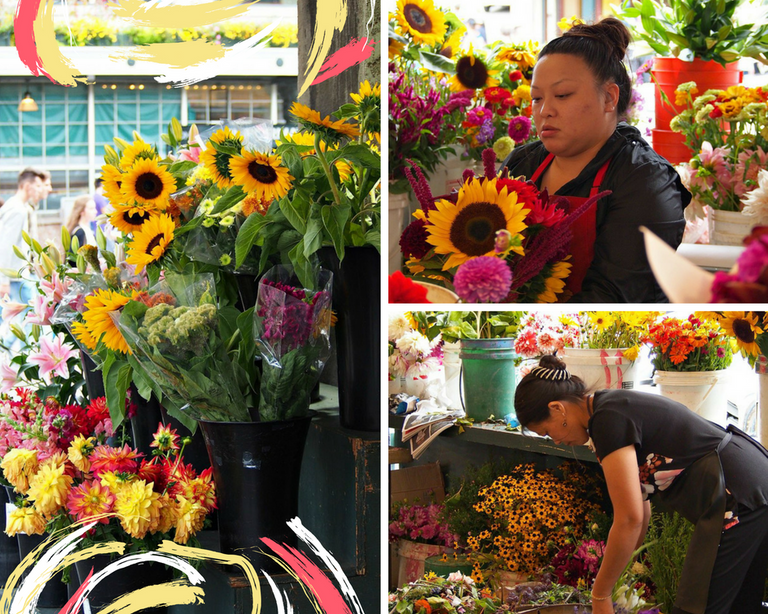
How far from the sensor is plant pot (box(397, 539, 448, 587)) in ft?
3.18

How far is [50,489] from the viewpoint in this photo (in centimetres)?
121

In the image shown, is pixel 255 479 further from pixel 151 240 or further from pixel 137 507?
Result: pixel 151 240

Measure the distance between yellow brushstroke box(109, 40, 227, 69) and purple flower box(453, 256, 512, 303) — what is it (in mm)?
891

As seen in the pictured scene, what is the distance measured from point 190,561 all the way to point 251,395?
0.95 feet

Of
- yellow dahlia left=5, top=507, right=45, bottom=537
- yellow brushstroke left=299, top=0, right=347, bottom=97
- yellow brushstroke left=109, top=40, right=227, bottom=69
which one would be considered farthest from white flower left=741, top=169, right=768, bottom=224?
yellow dahlia left=5, top=507, right=45, bottom=537

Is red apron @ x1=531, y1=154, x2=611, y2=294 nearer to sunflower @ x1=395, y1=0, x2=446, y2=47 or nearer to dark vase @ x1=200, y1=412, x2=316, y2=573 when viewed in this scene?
sunflower @ x1=395, y1=0, x2=446, y2=47

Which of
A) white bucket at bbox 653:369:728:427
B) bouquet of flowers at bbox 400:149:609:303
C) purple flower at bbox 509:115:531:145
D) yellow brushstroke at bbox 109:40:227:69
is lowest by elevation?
white bucket at bbox 653:369:728:427

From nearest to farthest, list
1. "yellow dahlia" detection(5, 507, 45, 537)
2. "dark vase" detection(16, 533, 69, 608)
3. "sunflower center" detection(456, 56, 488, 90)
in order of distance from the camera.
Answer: "sunflower center" detection(456, 56, 488, 90) → "yellow dahlia" detection(5, 507, 45, 537) → "dark vase" detection(16, 533, 69, 608)

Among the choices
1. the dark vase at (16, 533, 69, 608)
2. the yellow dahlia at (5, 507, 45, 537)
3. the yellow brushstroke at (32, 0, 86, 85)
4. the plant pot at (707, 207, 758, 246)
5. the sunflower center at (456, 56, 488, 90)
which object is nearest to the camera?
the plant pot at (707, 207, 758, 246)

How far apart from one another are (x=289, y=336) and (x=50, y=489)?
48cm

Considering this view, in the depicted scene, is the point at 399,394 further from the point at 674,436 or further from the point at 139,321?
the point at 139,321

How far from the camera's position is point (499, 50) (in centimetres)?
87

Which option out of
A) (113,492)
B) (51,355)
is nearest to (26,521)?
(113,492)

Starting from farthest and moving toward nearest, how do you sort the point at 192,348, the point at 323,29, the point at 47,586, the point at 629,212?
1. the point at 323,29
2. the point at 47,586
3. the point at 192,348
4. the point at 629,212
